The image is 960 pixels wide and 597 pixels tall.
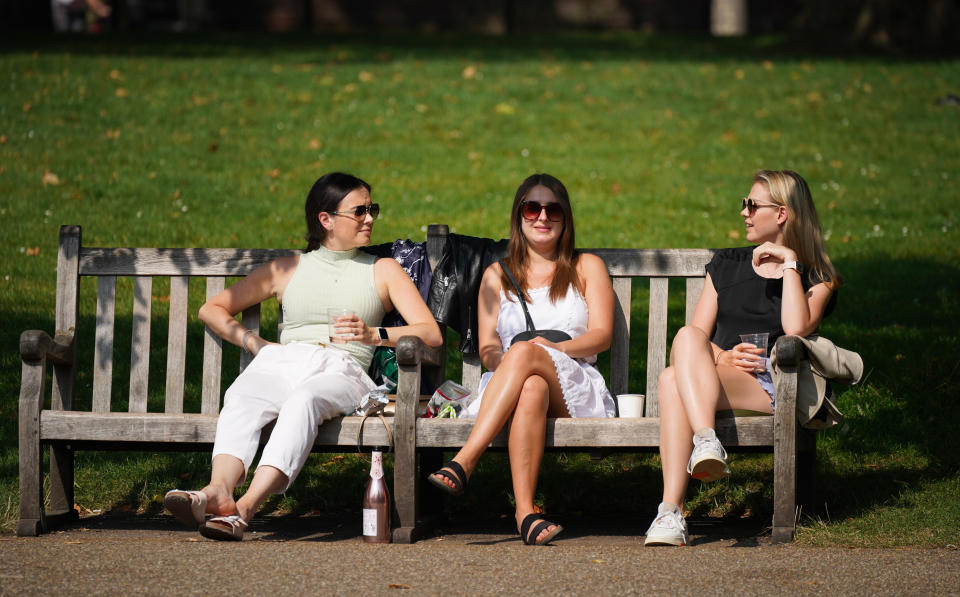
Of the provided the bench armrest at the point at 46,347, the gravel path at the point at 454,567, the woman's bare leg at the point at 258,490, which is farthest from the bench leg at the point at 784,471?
the bench armrest at the point at 46,347

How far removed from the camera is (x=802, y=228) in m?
5.16

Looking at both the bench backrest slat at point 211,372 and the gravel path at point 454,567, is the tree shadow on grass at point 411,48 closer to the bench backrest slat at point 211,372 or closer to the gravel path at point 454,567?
the bench backrest slat at point 211,372

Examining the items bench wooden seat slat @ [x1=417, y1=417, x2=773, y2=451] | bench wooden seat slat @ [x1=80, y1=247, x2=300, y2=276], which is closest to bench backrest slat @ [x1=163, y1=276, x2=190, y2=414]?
bench wooden seat slat @ [x1=80, y1=247, x2=300, y2=276]

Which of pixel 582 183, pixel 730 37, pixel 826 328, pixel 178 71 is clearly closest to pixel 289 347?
pixel 826 328

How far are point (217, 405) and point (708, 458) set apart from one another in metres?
2.28

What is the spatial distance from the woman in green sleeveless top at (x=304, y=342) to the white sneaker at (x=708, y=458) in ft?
4.24

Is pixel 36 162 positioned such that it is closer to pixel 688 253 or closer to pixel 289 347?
pixel 289 347

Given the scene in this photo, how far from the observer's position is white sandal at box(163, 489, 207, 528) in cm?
432

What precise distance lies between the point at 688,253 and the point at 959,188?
644 cm

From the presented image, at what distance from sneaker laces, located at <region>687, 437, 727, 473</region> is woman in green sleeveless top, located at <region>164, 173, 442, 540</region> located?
1.29 m

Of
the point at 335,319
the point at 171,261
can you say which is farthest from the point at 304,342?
the point at 171,261

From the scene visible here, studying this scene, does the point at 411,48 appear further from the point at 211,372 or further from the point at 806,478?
the point at 806,478

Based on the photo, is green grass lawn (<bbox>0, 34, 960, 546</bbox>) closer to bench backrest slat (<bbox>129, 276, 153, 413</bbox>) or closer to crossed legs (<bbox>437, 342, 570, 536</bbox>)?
bench backrest slat (<bbox>129, 276, 153, 413</bbox>)

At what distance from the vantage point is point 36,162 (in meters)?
11.0
